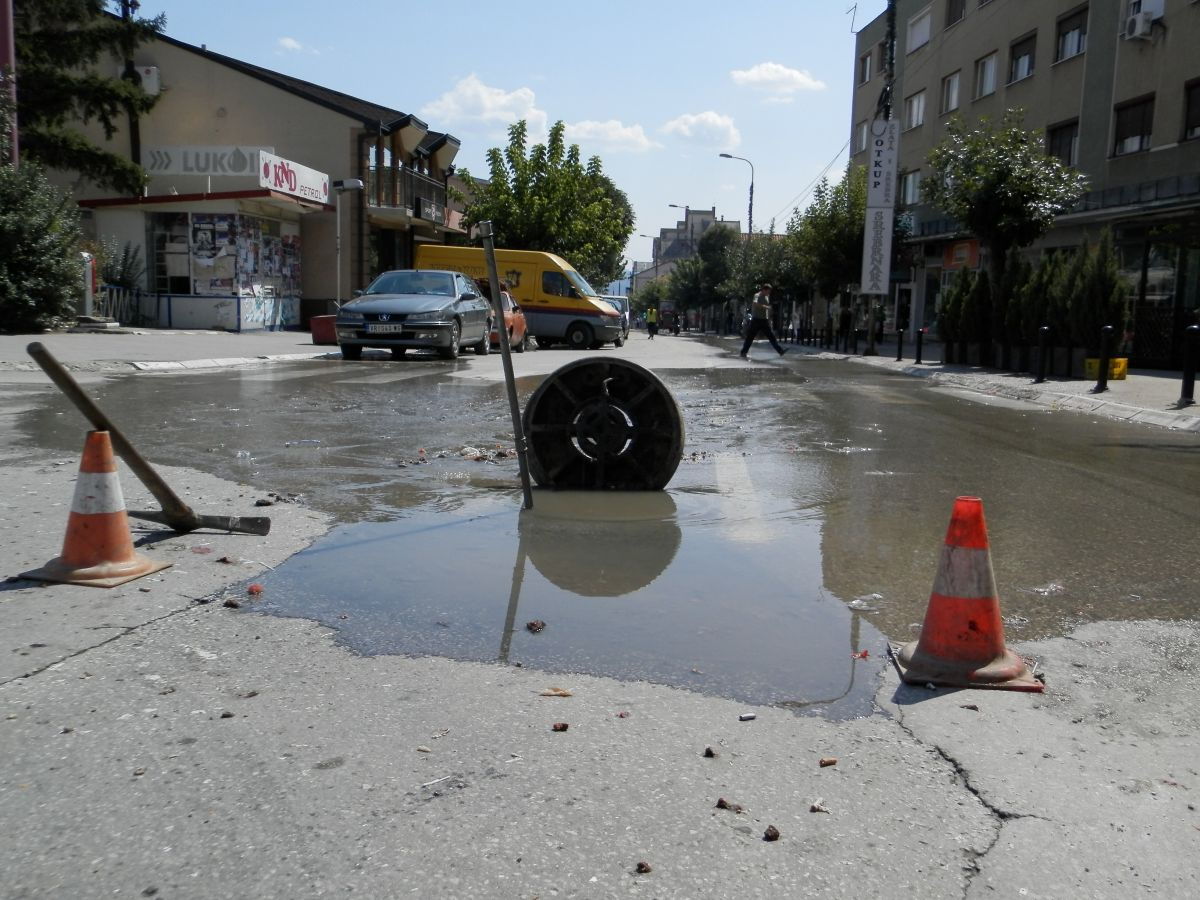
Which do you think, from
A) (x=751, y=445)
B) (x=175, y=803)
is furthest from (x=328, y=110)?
(x=175, y=803)

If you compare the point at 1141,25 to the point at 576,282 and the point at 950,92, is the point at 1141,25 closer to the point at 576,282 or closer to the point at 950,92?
the point at 576,282

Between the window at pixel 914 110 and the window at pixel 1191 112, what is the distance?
1912cm

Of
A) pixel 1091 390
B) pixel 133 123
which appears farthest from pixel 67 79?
pixel 1091 390

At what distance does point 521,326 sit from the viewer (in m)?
24.3

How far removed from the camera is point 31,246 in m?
20.5

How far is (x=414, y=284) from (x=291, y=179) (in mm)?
12214

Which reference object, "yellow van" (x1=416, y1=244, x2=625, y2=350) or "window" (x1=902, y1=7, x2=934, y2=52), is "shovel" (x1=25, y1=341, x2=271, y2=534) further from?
"window" (x1=902, y1=7, x2=934, y2=52)

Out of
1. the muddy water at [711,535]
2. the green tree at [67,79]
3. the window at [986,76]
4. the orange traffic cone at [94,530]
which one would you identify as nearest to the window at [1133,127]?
the window at [986,76]

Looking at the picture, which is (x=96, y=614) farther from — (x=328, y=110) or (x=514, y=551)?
(x=328, y=110)

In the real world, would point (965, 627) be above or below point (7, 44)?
below

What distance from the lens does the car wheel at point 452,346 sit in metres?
19.6

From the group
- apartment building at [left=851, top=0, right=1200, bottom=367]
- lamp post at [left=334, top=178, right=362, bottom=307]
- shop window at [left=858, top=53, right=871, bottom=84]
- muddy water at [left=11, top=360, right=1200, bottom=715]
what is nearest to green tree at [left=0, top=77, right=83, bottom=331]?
lamp post at [left=334, top=178, right=362, bottom=307]

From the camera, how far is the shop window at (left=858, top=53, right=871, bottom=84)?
50.7m

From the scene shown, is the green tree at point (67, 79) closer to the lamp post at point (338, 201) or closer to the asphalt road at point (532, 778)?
the lamp post at point (338, 201)
